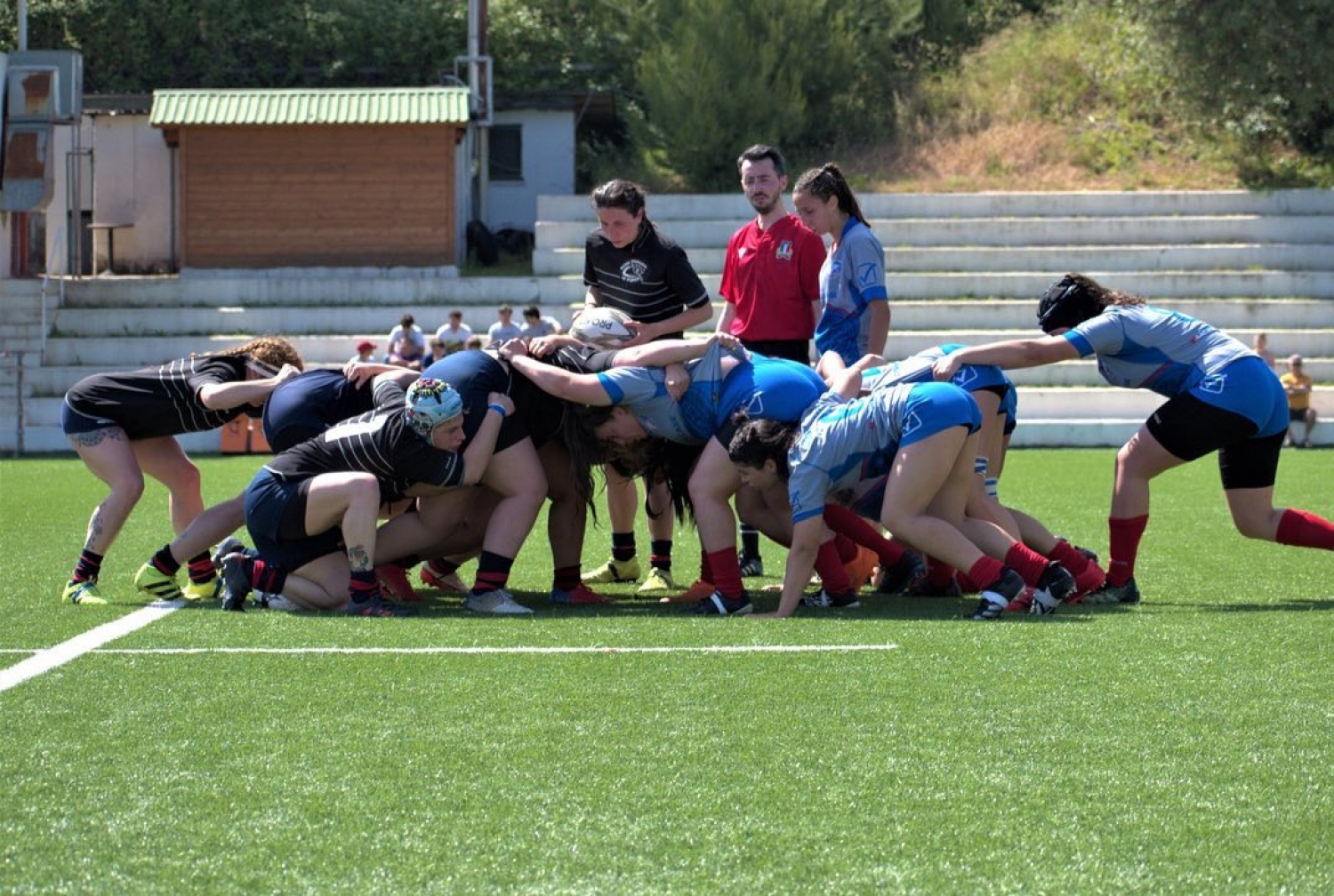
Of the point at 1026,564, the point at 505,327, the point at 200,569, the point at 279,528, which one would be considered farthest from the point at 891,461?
the point at 505,327

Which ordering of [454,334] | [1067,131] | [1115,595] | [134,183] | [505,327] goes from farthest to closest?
[1067,131] < [134,183] < [454,334] < [505,327] < [1115,595]

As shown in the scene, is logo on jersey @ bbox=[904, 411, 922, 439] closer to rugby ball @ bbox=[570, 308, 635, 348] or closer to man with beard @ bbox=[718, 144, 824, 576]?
rugby ball @ bbox=[570, 308, 635, 348]

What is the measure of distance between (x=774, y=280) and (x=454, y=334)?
14.2 metres

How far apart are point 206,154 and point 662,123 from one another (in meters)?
9.02

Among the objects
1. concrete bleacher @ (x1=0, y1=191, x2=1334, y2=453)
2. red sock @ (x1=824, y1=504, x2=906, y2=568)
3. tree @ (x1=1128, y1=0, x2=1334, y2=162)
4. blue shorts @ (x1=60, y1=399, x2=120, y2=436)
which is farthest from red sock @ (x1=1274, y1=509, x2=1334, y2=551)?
tree @ (x1=1128, y1=0, x2=1334, y2=162)

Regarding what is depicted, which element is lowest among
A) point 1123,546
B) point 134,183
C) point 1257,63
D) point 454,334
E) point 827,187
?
point 1123,546

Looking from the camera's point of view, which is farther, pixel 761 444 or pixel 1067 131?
pixel 1067 131

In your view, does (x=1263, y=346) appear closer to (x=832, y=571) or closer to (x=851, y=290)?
(x=851, y=290)

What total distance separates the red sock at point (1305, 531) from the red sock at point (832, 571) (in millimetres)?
2030

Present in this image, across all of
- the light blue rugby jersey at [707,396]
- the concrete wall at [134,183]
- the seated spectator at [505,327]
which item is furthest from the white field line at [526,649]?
the concrete wall at [134,183]

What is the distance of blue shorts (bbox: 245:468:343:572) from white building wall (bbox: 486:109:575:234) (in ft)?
90.1

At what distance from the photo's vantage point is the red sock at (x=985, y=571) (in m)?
6.97

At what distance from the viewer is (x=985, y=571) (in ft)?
22.9

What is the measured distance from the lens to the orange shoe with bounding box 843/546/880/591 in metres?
8.19
